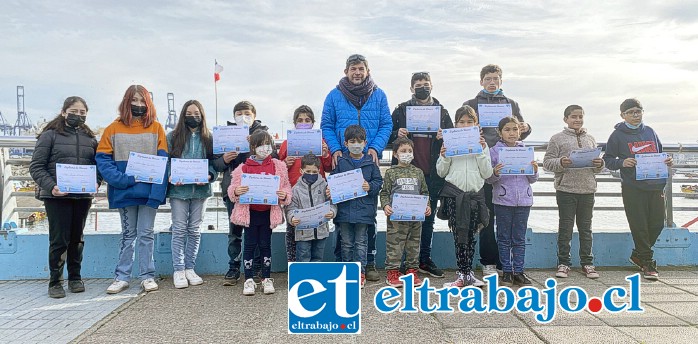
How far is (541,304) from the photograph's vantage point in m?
3.60

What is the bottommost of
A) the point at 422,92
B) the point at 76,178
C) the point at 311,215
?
the point at 311,215

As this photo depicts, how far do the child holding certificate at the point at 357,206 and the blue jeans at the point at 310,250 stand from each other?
0.21m

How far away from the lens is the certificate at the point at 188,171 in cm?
405

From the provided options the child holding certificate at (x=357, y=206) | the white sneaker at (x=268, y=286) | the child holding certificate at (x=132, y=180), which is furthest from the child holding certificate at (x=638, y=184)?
the child holding certificate at (x=132, y=180)

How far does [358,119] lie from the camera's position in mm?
4238

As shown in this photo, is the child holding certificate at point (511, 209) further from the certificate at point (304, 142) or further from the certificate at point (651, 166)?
the certificate at point (304, 142)

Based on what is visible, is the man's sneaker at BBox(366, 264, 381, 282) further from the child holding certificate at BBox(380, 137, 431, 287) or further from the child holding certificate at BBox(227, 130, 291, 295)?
the child holding certificate at BBox(227, 130, 291, 295)

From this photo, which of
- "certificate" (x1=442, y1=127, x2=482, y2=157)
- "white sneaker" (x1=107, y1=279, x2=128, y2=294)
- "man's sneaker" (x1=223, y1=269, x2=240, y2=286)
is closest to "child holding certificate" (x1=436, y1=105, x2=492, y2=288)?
"certificate" (x1=442, y1=127, x2=482, y2=157)

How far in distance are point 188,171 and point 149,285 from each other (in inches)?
42.3

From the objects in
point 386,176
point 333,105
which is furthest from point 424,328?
point 333,105

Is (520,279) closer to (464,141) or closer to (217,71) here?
(464,141)

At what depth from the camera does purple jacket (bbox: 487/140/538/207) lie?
411 centimetres

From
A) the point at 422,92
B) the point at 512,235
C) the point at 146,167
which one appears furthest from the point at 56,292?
the point at 512,235

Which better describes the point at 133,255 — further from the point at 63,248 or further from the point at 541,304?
the point at 541,304
